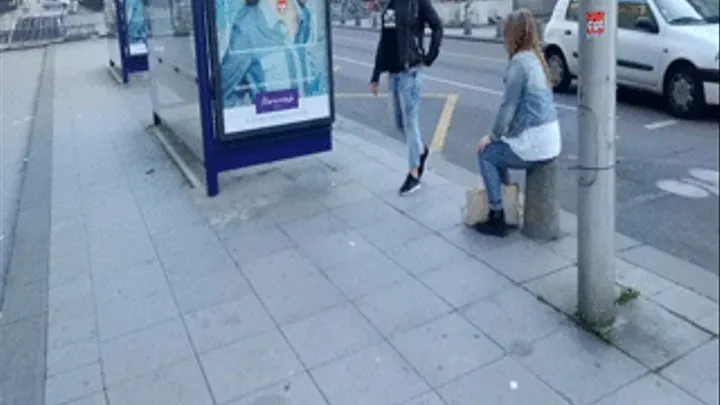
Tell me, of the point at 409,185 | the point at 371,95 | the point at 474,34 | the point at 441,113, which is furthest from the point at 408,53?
the point at 474,34

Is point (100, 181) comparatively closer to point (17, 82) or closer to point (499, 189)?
point (499, 189)

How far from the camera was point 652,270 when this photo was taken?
391 cm

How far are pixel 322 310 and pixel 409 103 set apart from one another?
2.30 m

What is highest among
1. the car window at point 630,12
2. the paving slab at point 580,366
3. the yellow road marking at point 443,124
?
the car window at point 630,12

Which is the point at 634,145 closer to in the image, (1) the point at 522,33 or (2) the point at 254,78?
(1) the point at 522,33

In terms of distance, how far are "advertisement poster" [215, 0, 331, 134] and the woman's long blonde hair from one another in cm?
246

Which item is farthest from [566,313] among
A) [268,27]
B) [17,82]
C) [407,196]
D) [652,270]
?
[17,82]

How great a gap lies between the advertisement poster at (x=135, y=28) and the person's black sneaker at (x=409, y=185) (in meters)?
10.0

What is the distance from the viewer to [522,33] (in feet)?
13.2

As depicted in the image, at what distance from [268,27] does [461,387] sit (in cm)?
404

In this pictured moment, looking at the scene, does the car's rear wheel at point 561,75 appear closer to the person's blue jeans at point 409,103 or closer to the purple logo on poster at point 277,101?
the person's blue jeans at point 409,103

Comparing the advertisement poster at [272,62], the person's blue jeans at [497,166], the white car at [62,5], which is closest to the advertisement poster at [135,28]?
the white car at [62,5]

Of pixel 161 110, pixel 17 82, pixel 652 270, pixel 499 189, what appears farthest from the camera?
pixel 17 82

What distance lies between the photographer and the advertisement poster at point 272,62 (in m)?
5.72
